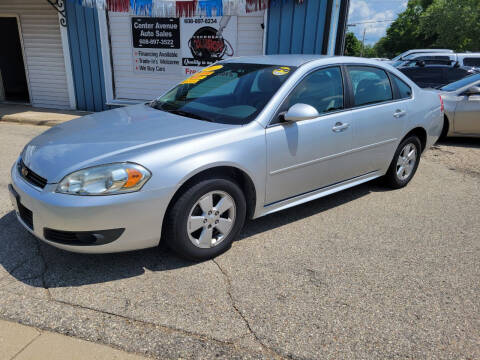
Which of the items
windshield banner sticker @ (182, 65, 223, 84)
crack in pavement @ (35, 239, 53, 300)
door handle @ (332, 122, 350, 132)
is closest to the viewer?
crack in pavement @ (35, 239, 53, 300)

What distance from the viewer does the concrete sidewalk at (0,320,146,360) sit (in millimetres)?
2229

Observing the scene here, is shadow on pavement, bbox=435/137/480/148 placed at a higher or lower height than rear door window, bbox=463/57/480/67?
lower

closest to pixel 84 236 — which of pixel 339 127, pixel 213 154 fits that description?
pixel 213 154

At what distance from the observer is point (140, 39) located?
900 centimetres

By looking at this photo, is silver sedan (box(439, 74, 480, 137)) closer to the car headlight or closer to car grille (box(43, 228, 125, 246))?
the car headlight

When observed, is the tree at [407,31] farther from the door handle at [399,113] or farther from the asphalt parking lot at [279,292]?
the asphalt parking lot at [279,292]

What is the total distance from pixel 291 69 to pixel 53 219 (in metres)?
2.41

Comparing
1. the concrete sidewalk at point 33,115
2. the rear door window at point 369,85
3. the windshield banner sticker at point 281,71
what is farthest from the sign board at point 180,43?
the windshield banner sticker at point 281,71

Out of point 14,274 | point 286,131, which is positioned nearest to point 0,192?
point 14,274

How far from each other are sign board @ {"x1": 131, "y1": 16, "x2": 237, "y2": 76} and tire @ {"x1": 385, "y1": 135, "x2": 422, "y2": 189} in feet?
15.6

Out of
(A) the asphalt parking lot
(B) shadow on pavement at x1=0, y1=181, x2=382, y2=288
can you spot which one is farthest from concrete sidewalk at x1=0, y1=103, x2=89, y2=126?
(B) shadow on pavement at x1=0, y1=181, x2=382, y2=288

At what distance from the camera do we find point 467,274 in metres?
3.19

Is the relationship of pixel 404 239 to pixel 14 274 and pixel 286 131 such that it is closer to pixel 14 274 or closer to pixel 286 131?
pixel 286 131

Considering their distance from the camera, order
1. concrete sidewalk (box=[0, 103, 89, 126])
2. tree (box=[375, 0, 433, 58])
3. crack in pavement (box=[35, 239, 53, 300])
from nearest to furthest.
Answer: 1. crack in pavement (box=[35, 239, 53, 300])
2. concrete sidewalk (box=[0, 103, 89, 126])
3. tree (box=[375, 0, 433, 58])
